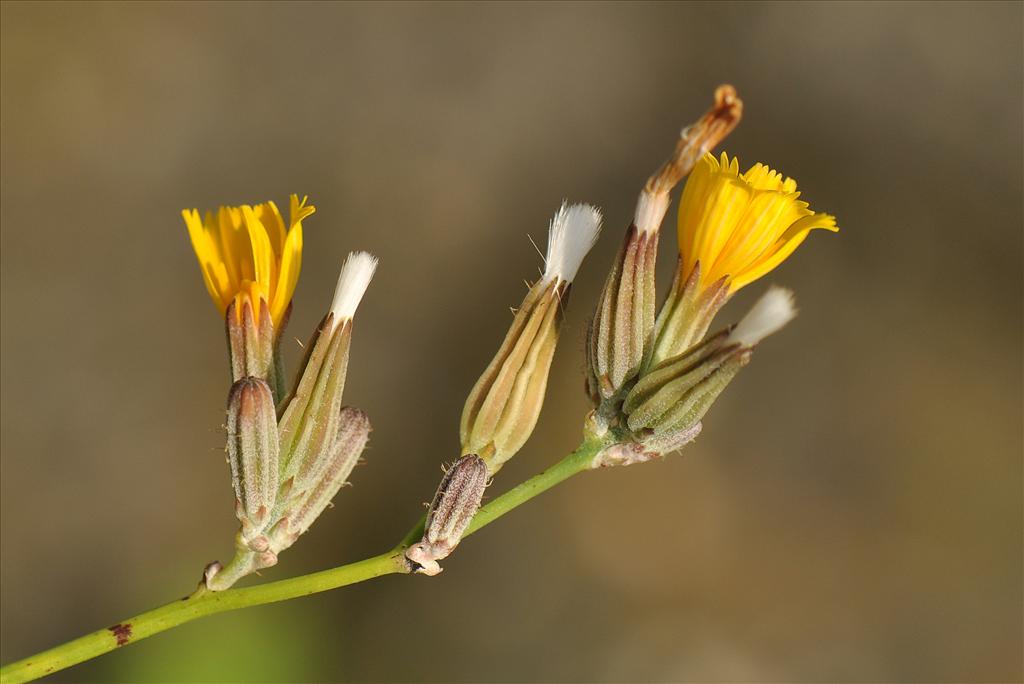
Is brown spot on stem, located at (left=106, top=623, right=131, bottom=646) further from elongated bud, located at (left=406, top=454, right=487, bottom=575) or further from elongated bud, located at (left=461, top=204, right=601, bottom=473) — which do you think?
elongated bud, located at (left=461, top=204, right=601, bottom=473)

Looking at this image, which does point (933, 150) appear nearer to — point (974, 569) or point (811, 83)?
point (811, 83)

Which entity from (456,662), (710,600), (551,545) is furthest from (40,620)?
(710,600)

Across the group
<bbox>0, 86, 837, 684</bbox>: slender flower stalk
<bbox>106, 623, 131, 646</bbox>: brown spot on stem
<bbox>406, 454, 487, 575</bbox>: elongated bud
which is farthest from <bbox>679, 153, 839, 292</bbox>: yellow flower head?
<bbox>106, 623, 131, 646</bbox>: brown spot on stem

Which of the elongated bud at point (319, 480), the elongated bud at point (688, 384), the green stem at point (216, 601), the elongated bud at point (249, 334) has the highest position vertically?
the elongated bud at point (249, 334)

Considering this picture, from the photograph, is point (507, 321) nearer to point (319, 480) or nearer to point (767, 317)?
point (319, 480)

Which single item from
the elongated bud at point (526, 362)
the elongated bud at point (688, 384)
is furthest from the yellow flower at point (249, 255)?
the elongated bud at point (688, 384)

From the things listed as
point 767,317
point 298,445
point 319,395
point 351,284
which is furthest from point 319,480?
point 767,317

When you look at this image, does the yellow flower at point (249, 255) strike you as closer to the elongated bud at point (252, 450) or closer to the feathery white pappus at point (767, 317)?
the elongated bud at point (252, 450)
